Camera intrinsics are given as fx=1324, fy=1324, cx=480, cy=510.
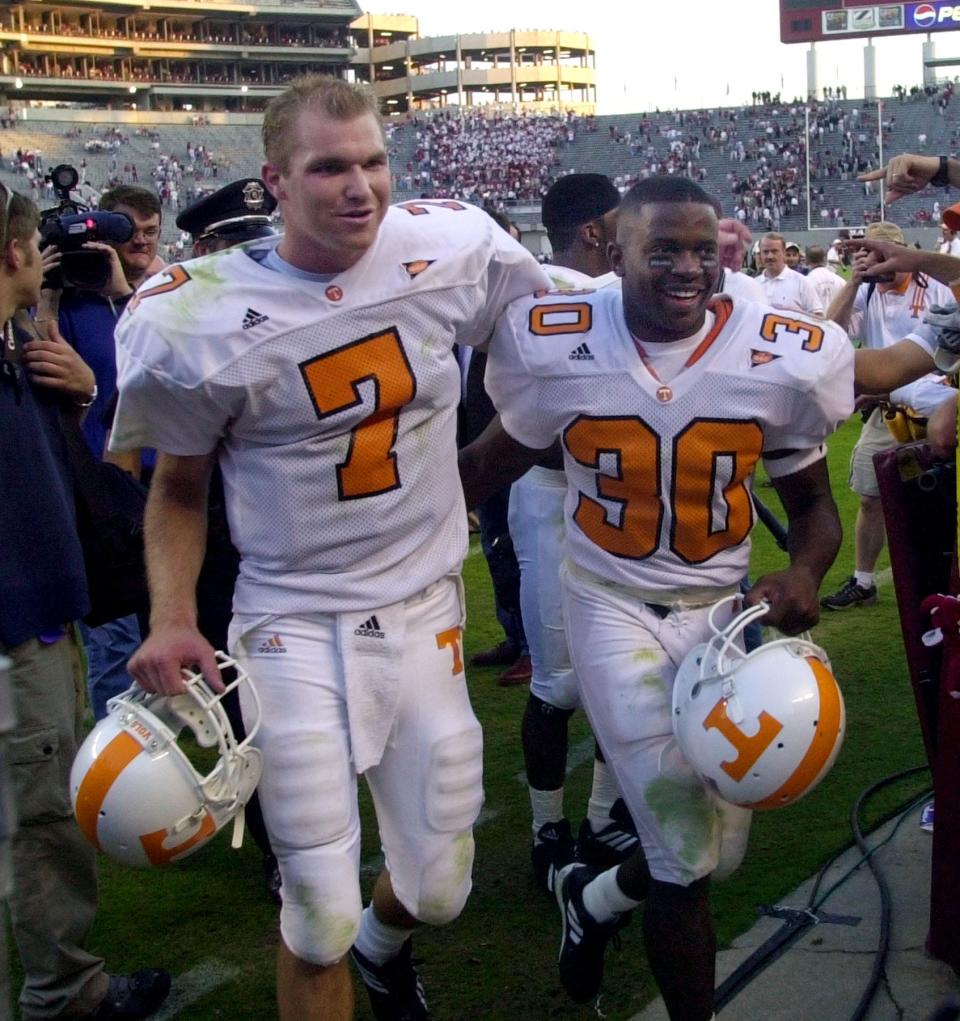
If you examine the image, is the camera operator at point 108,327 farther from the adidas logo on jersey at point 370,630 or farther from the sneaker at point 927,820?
the sneaker at point 927,820

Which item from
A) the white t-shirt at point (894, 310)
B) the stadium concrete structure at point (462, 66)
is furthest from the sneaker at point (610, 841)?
the stadium concrete structure at point (462, 66)

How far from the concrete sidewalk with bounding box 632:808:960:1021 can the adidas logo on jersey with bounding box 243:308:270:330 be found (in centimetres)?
175

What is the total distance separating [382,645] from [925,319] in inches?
63.0

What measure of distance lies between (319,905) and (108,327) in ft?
8.24

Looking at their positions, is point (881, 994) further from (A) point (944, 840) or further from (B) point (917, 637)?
(B) point (917, 637)

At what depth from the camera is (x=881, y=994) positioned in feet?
9.85

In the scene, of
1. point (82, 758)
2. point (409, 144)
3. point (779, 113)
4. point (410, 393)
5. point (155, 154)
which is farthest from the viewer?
point (409, 144)

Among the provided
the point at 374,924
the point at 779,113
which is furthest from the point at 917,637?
the point at 779,113

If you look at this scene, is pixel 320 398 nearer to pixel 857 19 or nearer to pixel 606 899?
pixel 606 899

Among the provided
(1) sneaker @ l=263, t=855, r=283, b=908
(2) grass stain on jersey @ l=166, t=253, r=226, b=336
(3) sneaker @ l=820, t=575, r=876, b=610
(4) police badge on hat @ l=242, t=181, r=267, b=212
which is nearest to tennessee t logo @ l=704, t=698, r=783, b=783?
(2) grass stain on jersey @ l=166, t=253, r=226, b=336

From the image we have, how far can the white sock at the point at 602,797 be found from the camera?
374cm

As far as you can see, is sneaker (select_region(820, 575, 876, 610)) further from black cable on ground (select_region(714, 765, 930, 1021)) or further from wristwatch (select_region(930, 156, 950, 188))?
wristwatch (select_region(930, 156, 950, 188))

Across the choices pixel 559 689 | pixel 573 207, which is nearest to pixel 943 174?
pixel 573 207

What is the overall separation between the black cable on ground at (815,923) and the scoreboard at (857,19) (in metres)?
37.7
